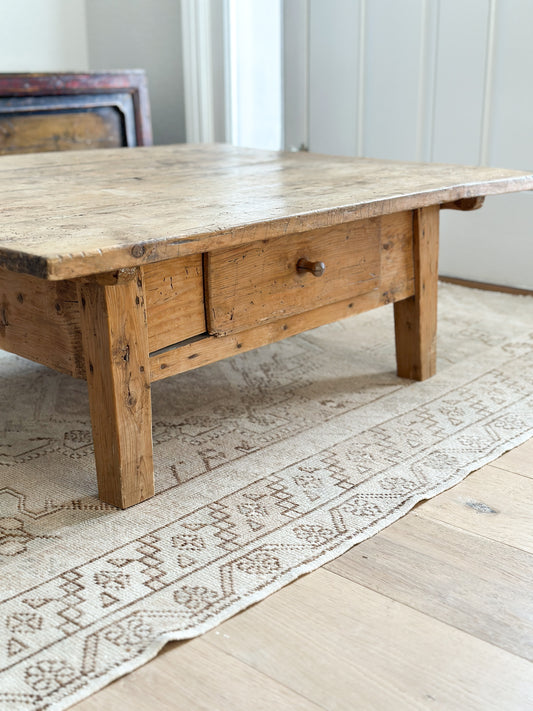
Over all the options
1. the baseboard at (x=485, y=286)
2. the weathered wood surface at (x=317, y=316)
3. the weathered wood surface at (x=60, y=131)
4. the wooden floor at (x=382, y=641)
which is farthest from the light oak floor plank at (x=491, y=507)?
the weathered wood surface at (x=60, y=131)

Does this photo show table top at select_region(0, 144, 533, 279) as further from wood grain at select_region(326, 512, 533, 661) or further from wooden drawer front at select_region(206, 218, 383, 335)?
wood grain at select_region(326, 512, 533, 661)

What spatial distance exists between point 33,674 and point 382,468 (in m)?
0.64

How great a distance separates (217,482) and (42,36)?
2319 mm

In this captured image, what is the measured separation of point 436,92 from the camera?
8.07ft

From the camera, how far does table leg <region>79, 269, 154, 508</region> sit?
106 centimetres

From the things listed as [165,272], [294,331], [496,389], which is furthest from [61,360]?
[496,389]

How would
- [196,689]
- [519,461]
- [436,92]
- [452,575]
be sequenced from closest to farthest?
1. [196,689]
2. [452,575]
3. [519,461]
4. [436,92]


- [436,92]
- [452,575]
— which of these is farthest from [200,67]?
[452,575]

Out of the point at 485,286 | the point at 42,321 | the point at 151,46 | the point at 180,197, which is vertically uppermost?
the point at 151,46

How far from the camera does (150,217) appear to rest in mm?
1138

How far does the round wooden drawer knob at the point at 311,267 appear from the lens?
1.31 metres

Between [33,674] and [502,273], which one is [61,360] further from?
[502,273]

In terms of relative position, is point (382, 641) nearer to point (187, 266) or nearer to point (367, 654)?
point (367, 654)

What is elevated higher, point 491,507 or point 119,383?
point 119,383
